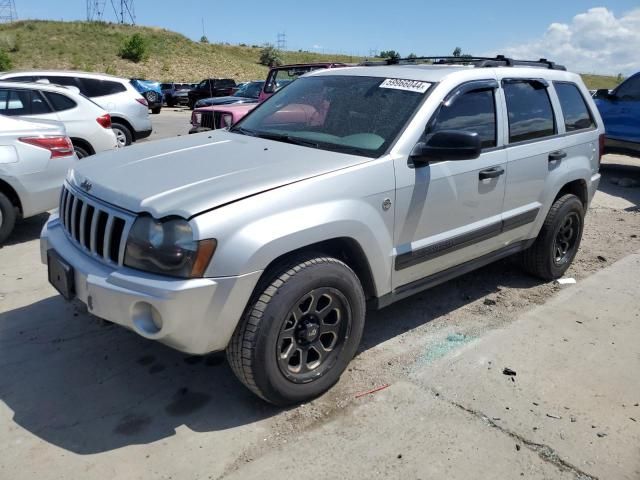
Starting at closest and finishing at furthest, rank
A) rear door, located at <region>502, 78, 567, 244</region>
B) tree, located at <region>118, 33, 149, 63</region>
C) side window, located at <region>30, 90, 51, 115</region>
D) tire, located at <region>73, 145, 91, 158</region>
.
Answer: rear door, located at <region>502, 78, 567, 244</region> < tire, located at <region>73, 145, 91, 158</region> < side window, located at <region>30, 90, 51, 115</region> < tree, located at <region>118, 33, 149, 63</region>

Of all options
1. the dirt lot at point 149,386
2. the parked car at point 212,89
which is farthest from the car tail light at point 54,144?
the parked car at point 212,89

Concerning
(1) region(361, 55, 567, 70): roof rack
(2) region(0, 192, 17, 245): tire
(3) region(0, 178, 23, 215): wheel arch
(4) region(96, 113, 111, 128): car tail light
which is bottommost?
(2) region(0, 192, 17, 245): tire

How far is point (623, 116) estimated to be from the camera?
9609 mm

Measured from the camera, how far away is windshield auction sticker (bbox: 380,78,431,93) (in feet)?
11.6

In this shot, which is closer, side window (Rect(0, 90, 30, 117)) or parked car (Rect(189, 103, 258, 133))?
side window (Rect(0, 90, 30, 117))

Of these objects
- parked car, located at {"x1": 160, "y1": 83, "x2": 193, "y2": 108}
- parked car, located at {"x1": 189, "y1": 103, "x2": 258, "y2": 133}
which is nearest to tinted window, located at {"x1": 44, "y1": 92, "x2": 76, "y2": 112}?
parked car, located at {"x1": 189, "y1": 103, "x2": 258, "y2": 133}

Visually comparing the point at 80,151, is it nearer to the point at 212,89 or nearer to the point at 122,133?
the point at 122,133

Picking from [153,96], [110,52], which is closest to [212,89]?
[153,96]

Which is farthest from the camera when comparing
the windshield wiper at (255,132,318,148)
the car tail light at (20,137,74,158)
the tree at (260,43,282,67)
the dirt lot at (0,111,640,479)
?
the tree at (260,43,282,67)

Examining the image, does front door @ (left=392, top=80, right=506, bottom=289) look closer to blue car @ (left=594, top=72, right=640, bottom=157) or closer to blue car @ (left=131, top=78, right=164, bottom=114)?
blue car @ (left=594, top=72, right=640, bottom=157)

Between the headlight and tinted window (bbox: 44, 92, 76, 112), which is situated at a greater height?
tinted window (bbox: 44, 92, 76, 112)

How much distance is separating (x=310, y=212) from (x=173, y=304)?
81 cm

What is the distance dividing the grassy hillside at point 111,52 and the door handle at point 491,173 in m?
49.5

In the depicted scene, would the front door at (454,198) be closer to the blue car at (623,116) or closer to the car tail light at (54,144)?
the car tail light at (54,144)
